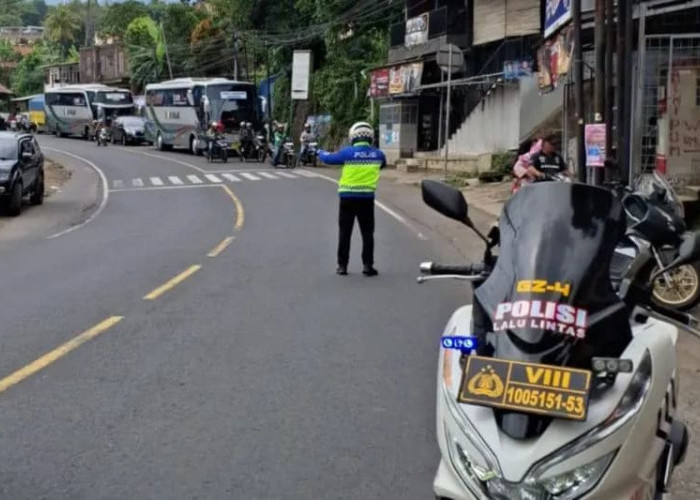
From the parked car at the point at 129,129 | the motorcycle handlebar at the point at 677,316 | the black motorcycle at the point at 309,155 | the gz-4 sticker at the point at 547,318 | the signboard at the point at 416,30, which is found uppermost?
the signboard at the point at 416,30

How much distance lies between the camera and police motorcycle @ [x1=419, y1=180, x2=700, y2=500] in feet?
9.48

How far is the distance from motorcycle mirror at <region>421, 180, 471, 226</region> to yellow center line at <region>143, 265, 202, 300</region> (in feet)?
22.9

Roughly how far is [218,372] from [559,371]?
4.54 metres

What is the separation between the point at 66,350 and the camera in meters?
7.90

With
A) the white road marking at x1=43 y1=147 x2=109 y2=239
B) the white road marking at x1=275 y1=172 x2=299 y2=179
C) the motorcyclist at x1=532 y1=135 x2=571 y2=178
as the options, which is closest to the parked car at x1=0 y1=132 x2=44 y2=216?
the white road marking at x1=43 y1=147 x2=109 y2=239

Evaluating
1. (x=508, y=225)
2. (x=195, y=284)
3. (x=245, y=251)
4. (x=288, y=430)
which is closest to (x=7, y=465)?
(x=288, y=430)

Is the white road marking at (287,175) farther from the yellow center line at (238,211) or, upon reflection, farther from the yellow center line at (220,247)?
the yellow center line at (220,247)

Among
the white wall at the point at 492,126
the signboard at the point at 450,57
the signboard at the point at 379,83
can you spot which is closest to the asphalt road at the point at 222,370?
the signboard at the point at 450,57

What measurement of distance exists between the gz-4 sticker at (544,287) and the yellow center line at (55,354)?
15.3 ft

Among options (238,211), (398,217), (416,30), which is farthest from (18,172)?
(416,30)

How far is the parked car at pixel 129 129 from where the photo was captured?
56.4m

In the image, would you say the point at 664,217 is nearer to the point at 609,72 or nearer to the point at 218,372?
the point at 218,372

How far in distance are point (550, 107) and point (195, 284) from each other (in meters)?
17.5

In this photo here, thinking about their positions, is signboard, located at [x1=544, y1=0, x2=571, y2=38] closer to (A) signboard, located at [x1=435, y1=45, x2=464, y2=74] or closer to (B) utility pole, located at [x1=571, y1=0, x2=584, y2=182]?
(B) utility pole, located at [x1=571, y1=0, x2=584, y2=182]
